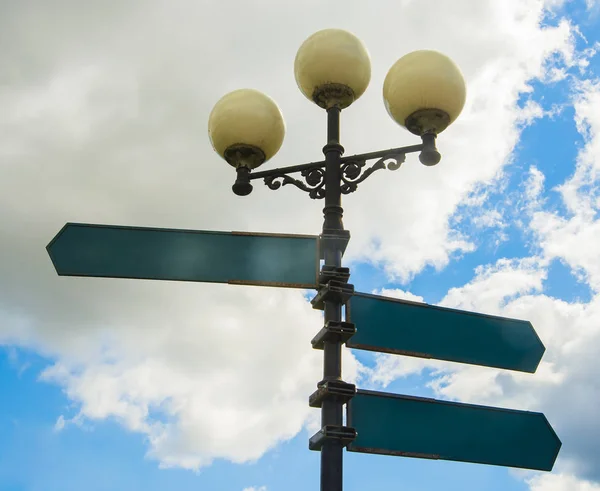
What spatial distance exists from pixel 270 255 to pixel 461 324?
1313 millimetres

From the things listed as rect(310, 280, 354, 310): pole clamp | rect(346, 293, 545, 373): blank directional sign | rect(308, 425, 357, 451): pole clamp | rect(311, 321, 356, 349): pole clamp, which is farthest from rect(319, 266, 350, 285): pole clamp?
rect(308, 425, 357, 451): pole clamp

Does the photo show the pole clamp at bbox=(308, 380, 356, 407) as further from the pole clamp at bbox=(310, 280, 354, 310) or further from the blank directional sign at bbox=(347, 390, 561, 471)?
the pole clamp at bbox=(310, 280, 354, 310)

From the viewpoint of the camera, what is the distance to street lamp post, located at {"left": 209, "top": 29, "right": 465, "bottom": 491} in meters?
5.65

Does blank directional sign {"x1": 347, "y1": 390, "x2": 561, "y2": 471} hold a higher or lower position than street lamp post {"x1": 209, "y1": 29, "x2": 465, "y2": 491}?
lower

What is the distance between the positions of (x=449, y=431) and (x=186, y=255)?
194 cm

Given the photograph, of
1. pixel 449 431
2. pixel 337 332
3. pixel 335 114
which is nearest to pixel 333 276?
pixel 337 332

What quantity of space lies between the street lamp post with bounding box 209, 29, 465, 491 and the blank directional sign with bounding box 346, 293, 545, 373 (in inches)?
15.4

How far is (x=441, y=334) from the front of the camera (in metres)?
5.19

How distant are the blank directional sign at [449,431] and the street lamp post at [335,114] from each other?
3.02ft

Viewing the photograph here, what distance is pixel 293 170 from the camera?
5.77 m

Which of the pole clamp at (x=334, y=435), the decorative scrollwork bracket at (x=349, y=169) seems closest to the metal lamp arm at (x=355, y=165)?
the decorative scrollwork bracket at (x=349, y=169)

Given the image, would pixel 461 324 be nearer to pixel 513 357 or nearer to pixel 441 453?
pixel 513 357

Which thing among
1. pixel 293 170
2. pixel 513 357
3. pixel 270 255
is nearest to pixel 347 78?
pixel 293 170

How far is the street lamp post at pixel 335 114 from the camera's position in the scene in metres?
5.65
